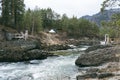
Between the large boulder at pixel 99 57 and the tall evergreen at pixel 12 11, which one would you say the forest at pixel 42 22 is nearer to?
the tall evergreen at pixel 12 11

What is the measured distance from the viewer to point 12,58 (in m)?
45.7

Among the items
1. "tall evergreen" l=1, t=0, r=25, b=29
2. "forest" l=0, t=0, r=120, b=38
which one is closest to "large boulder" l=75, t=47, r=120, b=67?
"forest" l=0, t=0, r=120, b=38

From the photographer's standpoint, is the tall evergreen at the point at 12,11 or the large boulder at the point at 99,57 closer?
the large boulder at the point at 99,57

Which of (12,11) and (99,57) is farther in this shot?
(12,11)

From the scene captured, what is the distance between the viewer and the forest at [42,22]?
8021 cm

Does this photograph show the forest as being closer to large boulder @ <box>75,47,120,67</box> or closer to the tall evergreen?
the tall evergreen

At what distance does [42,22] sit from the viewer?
366 ft

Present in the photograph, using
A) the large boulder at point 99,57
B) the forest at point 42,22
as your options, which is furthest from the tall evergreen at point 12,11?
the large boulder at point 99,57

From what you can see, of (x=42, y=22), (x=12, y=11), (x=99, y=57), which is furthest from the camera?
(x=42, y=22)

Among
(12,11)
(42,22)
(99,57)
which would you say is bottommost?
(99,57)

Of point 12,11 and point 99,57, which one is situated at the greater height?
point 12,11

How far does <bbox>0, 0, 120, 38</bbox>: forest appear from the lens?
80213mm

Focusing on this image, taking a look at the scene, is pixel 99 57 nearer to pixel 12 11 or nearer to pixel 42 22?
pixel 12 11

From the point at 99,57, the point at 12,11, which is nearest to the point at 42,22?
the point at 12,11
